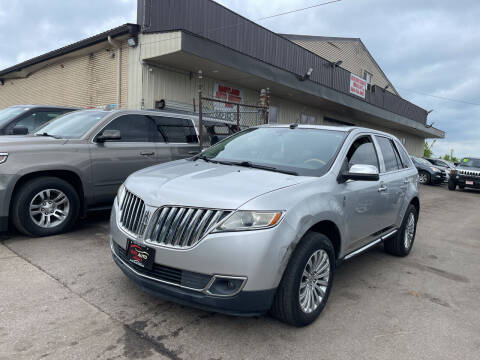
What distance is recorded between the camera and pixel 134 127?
5.64 m

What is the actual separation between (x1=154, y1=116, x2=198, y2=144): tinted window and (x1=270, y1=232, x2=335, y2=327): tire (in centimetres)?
388

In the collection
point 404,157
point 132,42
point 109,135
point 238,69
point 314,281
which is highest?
point 132,42

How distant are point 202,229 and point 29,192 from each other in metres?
3.05

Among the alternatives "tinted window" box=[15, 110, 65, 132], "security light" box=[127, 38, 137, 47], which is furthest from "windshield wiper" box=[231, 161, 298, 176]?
"security light" box=[127, 38, 137, 47]

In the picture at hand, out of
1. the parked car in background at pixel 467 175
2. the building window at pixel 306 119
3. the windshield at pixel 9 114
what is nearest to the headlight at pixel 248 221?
the windshield at pixel 9 114

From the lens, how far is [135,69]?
10.8 meters

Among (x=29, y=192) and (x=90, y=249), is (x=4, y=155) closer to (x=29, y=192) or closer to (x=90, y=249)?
(x=29, y=192)

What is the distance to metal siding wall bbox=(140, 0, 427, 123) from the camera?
1089cm

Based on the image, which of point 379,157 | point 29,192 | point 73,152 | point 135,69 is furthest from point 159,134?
point 135,69

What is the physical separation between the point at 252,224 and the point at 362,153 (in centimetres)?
201

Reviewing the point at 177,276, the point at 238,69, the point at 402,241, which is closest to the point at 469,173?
the point at 238,69

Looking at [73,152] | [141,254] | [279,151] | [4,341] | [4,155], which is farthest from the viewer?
[73,152]

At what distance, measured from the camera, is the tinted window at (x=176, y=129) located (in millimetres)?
6023

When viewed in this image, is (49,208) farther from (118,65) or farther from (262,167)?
(118,65)
